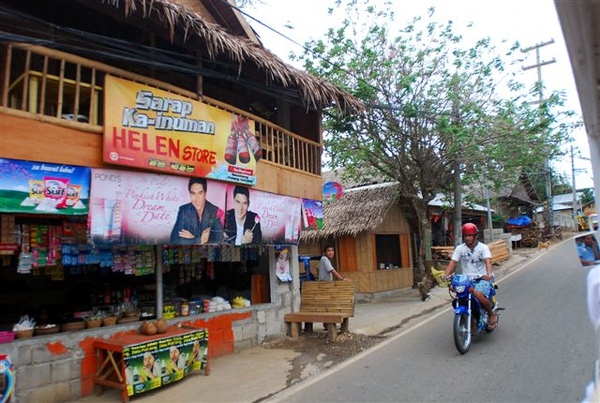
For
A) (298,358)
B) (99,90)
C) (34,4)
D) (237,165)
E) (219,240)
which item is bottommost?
(298,358)

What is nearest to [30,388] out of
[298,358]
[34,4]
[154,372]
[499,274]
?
[154,372]

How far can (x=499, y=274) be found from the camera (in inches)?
657

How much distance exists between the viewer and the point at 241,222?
731 cm

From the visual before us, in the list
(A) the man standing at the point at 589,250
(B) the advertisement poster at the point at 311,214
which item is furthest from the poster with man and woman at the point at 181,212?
(A) the man standing at the point at 589,250

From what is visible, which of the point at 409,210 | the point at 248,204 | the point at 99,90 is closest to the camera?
the point at 99,90

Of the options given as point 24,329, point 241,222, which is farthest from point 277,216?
point 24,329

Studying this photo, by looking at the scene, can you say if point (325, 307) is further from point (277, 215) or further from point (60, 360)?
point (60, 360)

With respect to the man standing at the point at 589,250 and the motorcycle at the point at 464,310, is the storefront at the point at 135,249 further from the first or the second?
the man standing at the point at 589,250

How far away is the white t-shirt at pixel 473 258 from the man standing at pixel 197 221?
3791mm

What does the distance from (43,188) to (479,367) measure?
5.59 metres

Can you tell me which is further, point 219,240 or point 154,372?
point 219,240

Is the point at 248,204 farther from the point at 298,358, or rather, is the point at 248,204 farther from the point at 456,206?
the point at 456,206

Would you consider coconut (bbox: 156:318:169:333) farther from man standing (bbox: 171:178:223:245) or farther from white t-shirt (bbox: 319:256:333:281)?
white t-shirt (bbox: 319:256:333:281)

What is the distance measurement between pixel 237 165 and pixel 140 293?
8.37ft
